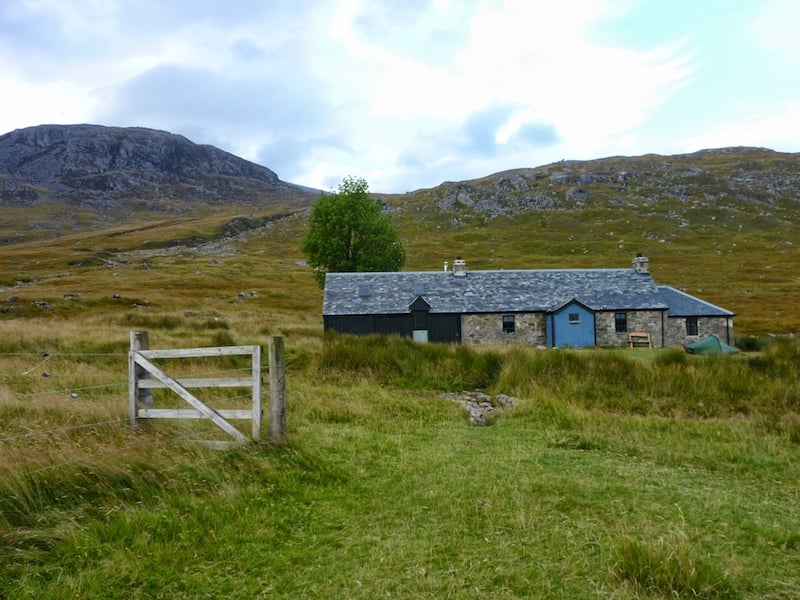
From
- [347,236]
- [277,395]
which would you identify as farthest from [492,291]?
[277,395]

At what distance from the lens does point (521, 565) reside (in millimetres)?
5008

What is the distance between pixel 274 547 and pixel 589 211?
143579 millimetres

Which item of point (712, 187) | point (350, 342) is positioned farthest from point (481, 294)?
point (712, 187)

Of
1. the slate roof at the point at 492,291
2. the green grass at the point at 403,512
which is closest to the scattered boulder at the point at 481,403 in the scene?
the green grass at the point at 403,512

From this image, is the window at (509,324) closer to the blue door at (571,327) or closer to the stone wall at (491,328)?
the stone wall at (491,328)

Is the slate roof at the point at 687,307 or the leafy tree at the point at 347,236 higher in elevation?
the leafy tree at the point at 347,236

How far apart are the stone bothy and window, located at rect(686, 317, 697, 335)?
0.21ft

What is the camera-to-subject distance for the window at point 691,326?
3922cm

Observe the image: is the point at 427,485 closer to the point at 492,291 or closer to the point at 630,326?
the point at 492,291

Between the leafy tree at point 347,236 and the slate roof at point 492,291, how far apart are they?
40.1 ft

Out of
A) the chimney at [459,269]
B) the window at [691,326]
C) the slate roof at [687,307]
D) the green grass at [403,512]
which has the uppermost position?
the chimney at [459,269]

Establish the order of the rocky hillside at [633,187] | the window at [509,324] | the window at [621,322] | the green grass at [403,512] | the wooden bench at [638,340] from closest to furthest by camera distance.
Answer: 1. the green grass at [403,512]
2. the wooden bench at [638,340]
3. the window at [509,324]
4. the window at [621,322]
5. the rocky hillside at [633,187]

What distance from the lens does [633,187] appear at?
156 m

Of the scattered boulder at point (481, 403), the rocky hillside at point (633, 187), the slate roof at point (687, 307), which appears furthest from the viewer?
the rocky hillside at point (633, 187)
